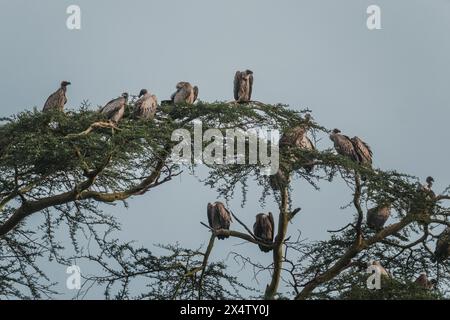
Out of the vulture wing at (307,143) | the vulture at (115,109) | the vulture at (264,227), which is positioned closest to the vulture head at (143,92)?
the vulture at (115,109)

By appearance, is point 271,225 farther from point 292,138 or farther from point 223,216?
point 292,138

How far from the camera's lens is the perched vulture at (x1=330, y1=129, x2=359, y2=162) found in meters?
22.1

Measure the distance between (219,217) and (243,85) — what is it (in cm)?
217

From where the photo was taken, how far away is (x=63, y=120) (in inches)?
779

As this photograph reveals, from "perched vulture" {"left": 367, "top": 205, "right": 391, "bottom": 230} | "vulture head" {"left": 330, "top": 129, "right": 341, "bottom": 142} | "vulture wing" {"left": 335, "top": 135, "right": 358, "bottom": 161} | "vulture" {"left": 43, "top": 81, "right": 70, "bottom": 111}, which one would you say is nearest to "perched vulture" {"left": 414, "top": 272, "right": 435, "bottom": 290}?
"perched vulture" {"left": 367, "top": 205, "right": 391, "bottom": 230}

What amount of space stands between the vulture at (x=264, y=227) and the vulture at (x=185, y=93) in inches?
75.1

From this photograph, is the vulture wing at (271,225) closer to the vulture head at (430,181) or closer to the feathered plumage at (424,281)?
the vulture head at (430,181)

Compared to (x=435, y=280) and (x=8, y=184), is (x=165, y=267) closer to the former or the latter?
(x=8, y=184)

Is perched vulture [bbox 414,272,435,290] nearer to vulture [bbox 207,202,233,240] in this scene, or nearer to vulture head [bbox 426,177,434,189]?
vulture head [bbox 426,177,434,189]

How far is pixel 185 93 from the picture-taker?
892 inches

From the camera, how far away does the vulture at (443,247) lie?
2081 centimetres

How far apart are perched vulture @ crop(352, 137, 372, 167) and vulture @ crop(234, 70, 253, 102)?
199cm
